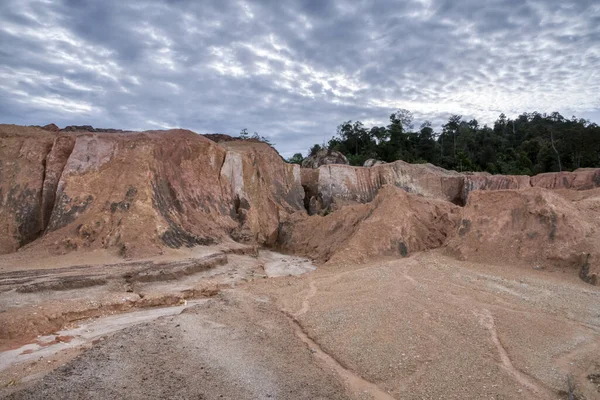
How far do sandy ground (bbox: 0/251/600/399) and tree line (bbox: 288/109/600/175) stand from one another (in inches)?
1207

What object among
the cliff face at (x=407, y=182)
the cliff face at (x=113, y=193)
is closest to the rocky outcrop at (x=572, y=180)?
the cliff face at (x=407, y=182)

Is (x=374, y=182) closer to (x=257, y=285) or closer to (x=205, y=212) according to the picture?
(x=205, y=212)

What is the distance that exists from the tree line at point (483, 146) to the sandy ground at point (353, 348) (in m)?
30.7

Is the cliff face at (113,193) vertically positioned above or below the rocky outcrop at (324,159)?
below

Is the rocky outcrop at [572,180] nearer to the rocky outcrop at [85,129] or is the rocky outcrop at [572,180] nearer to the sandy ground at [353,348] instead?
the sandy ground at [353,348]

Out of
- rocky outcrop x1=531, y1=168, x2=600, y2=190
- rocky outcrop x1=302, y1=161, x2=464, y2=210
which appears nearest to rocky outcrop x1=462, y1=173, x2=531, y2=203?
rocky outcrop x1=302, y1=161, x2=464, y2=210

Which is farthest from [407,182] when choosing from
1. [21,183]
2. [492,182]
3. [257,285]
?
[21,183]

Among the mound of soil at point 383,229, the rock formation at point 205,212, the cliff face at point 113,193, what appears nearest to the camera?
the rock formation at point 205,212

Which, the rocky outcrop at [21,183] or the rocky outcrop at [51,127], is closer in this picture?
the rocky outcrop at [21,183]

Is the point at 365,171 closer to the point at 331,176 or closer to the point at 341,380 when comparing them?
the point at 331,176

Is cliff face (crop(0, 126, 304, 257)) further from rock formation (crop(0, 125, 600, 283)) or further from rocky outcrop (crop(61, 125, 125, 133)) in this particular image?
rocky outcrop (crop(61, 125, 125, 133))

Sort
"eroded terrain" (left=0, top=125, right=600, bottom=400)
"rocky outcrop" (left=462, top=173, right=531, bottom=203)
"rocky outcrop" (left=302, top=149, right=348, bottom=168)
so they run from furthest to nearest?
"rocky outcrop" (left=302, top=149, right=348, bottom=168) < "rocky outcrop" (left=462, top=173, right=531, bottom=203) < "eroded terrain" (left=0, top=125, right=600, bottom=400)

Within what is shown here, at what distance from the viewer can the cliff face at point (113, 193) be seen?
12.8 m

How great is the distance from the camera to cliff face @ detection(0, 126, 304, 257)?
41.9 ft
